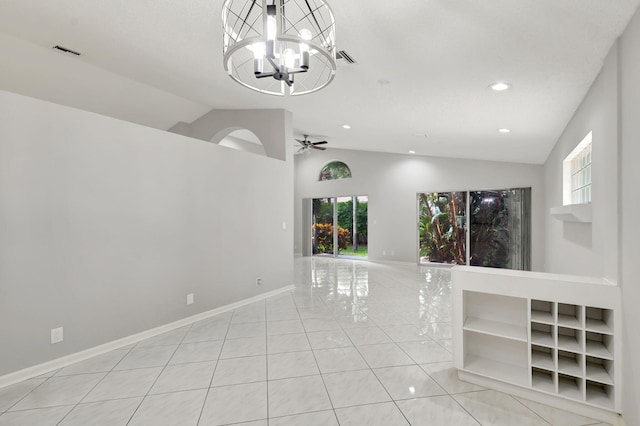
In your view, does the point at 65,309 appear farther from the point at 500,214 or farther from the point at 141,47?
the point at 500,214

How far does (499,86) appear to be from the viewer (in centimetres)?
312

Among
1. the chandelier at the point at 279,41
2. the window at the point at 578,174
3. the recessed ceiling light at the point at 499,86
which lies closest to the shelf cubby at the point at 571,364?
the window at the point at 578,174

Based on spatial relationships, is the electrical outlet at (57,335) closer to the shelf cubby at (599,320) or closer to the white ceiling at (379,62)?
the white ceiling at (379,62)

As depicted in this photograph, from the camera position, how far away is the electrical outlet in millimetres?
2875

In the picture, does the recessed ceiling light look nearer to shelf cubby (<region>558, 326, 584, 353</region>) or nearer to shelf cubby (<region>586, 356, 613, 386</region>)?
shelf cubby (<region>558, 326, 584, 353</region>)

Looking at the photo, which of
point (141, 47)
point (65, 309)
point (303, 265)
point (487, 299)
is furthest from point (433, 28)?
point (303, 265)

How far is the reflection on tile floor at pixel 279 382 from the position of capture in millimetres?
2178

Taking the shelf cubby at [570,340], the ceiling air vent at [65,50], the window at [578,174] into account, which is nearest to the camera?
the shelf cubby at [570,340]

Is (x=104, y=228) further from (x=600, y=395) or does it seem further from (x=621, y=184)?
(x=600, y=395)

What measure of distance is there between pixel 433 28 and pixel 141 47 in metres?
3.06

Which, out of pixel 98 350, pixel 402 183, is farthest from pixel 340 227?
pixel 98 350

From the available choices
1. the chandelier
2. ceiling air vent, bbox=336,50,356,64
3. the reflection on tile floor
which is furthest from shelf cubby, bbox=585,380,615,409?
ceiling air vent, bbox=336,50,356,64

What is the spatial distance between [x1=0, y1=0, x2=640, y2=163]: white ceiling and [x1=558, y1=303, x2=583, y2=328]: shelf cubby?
1.85 meters

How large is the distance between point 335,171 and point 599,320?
8.35 m
